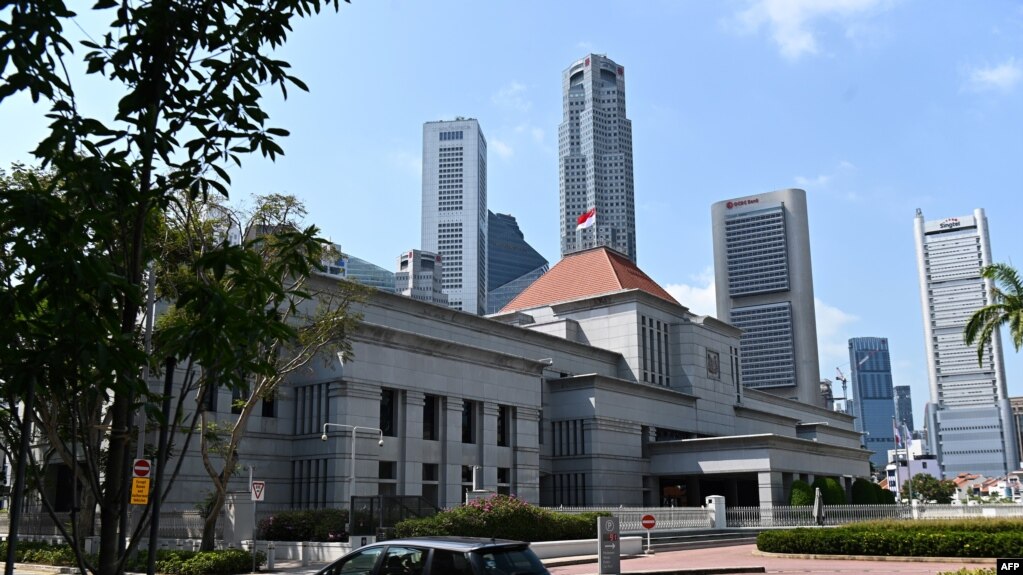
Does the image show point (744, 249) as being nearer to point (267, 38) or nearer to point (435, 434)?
point (435, 434)

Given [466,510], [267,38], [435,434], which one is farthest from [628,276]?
[267,38]

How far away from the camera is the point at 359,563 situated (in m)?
12.6

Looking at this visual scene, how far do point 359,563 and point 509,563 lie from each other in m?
2.31

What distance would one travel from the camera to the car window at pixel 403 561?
39.1 feet

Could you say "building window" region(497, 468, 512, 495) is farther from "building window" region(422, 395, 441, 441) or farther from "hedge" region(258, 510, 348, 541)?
"hedge" region(258, 510, 348, 541)

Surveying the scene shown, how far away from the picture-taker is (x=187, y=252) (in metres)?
29.3

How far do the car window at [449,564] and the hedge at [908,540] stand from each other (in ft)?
72.0

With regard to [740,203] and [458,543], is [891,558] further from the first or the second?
[740,203]

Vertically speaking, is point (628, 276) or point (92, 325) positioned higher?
point (628, 276)

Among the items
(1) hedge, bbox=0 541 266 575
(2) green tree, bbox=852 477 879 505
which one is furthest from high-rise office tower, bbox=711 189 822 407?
(1) hedge, bbox=0 541 266 575

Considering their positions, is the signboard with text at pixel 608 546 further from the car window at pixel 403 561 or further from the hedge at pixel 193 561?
the car window at pixel 403 561

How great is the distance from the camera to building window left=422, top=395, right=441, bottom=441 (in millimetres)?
45125

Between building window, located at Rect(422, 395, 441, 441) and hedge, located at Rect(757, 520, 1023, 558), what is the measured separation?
58.8 feet

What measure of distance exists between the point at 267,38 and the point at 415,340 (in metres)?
37.9
